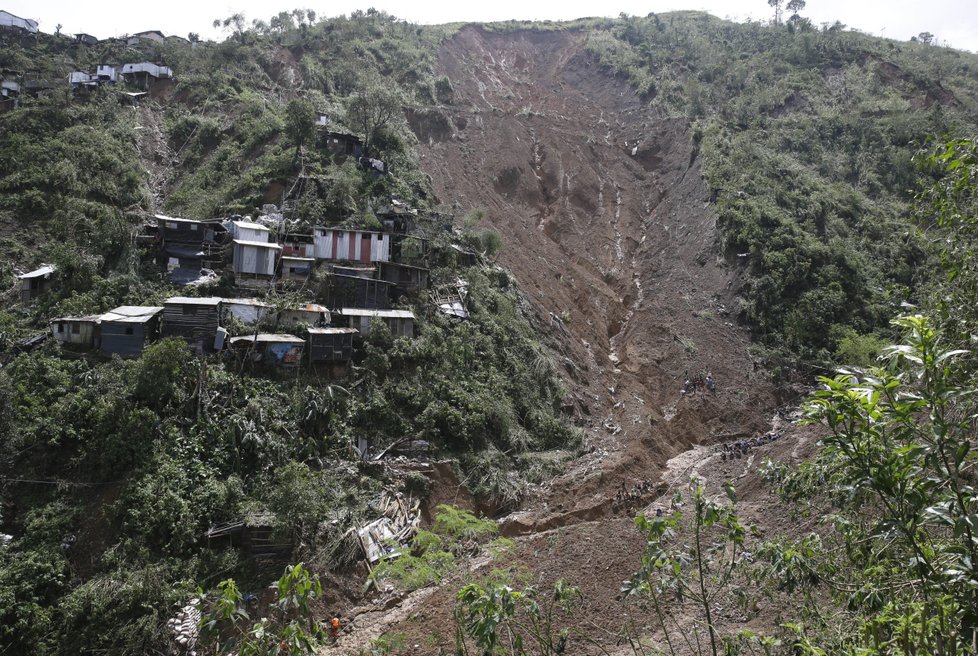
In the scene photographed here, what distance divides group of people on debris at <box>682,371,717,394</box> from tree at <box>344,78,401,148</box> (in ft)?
70.8

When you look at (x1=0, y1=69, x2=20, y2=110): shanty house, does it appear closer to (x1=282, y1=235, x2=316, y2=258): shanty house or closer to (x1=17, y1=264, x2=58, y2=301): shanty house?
(x1=17, y1=264, x2=58, y2=301): shanty house

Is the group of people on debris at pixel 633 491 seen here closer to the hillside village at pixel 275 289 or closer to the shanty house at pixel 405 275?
the hillside village at pixel 275 289

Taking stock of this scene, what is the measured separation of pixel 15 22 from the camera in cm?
4100

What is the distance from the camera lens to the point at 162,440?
17703 millimetres

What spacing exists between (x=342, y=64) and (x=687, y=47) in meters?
40.5

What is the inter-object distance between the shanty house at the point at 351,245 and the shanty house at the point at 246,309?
13.6 feet

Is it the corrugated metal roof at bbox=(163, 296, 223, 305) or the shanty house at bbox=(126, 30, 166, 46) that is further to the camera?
the shanty house at bbox=(126, 30, 166, 46)

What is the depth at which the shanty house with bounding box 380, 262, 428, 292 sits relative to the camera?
25.9m

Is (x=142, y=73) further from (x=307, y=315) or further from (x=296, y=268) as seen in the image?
(x=307, y=315)

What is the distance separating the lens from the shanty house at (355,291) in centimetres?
2450

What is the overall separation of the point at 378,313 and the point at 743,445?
1607 centimetres

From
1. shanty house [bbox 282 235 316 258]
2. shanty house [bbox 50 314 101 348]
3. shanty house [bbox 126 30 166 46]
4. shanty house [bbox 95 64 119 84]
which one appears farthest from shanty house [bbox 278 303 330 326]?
shanty house [bbox 126 30 166 46]

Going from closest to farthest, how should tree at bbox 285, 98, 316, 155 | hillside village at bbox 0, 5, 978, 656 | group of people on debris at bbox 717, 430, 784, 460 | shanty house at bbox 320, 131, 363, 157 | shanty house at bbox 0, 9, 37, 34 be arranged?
hillside village at bbox 0, 5, 978, 656 < group of people on debris at bbox 717, 430, 784, 460 < tree at bbox 285, 98, 316, 155 < shanty house at bbox 320, 131, 363, 157 < shanty house at bbox 0, 9, 37, 34

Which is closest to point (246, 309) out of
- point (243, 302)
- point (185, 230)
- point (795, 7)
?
point (243, 302)
